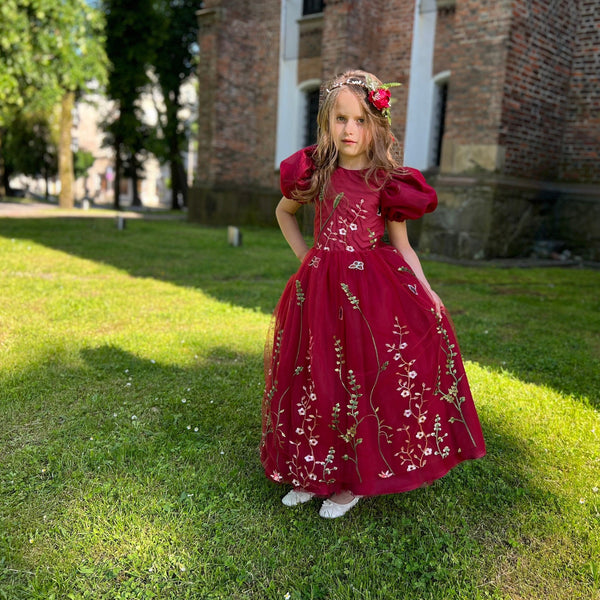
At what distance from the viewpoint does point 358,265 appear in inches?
93.7

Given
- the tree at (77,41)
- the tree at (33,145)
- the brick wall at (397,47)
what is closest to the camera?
the brick wall at (397,47)

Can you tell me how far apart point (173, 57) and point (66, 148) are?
7.28 meters

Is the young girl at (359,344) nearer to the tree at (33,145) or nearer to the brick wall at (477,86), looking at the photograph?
the brick wall at (477,86)

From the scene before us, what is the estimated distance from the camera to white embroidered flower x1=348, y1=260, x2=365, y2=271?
237 cm

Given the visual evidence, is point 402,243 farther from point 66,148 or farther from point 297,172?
point 66,148

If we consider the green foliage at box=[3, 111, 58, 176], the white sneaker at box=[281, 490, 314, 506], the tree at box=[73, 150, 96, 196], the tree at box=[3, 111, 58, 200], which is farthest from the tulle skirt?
the tree at box=[73, 150, 96, 196]

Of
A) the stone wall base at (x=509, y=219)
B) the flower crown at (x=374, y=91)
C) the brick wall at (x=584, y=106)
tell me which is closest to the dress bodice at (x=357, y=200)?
the flower crown at (x=374, y=91)

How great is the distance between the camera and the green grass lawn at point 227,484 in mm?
2053

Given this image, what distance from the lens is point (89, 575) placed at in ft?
6.62

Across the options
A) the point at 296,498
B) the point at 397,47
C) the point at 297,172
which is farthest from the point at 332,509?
the point at 397,47

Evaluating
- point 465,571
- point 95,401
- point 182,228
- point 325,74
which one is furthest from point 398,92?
point 465,571

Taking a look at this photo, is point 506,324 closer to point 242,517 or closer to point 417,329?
point 417,329

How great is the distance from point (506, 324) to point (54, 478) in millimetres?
4506

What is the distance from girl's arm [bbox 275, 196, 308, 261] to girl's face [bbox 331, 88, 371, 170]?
14.3 inches
